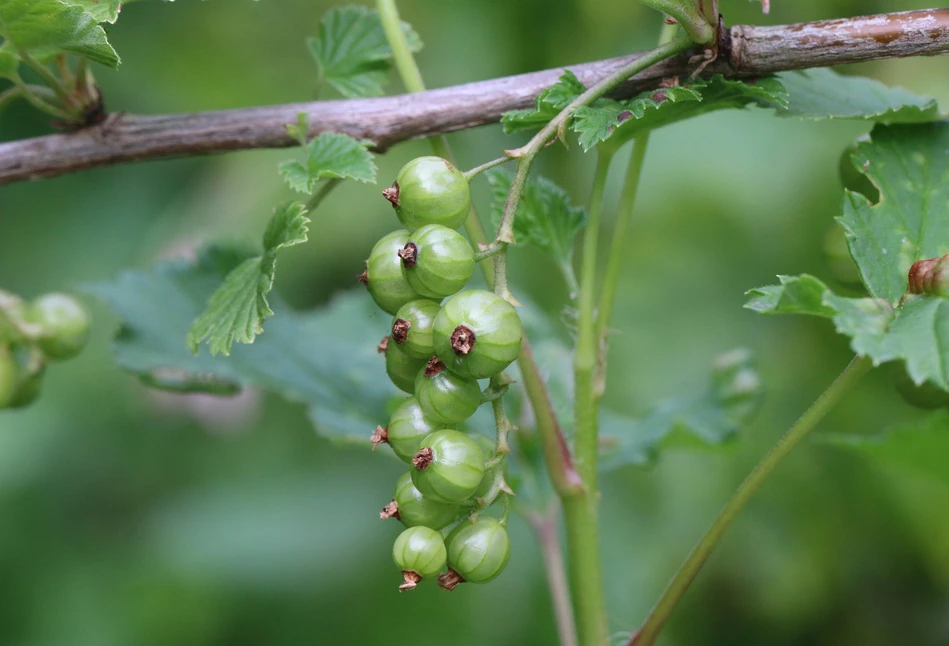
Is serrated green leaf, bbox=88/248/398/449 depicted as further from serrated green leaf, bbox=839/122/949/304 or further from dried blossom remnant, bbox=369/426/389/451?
serrated green leaf, bbox=839/122/949/304

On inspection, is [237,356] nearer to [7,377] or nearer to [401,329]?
[7,377]

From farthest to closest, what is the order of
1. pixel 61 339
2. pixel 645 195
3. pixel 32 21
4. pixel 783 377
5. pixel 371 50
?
pixel 645 195 < pixel 783 377 < pixel 61 339 < pixel 371 50 < pixel 32 21

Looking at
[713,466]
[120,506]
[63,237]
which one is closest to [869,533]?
[713,466]

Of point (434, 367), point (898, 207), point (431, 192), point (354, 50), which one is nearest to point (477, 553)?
point (434, 367)

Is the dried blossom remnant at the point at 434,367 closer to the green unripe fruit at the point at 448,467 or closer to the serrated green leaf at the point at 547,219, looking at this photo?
the green unripe fruit at the point at 448,467

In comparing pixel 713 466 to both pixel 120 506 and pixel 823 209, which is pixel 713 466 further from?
pixel 120 506

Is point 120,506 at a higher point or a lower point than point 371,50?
higher

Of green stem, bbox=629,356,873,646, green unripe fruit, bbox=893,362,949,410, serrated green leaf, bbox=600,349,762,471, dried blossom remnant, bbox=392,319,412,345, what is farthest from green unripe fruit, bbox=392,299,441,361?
serrated green leaf, bbox=600,349,762,471
